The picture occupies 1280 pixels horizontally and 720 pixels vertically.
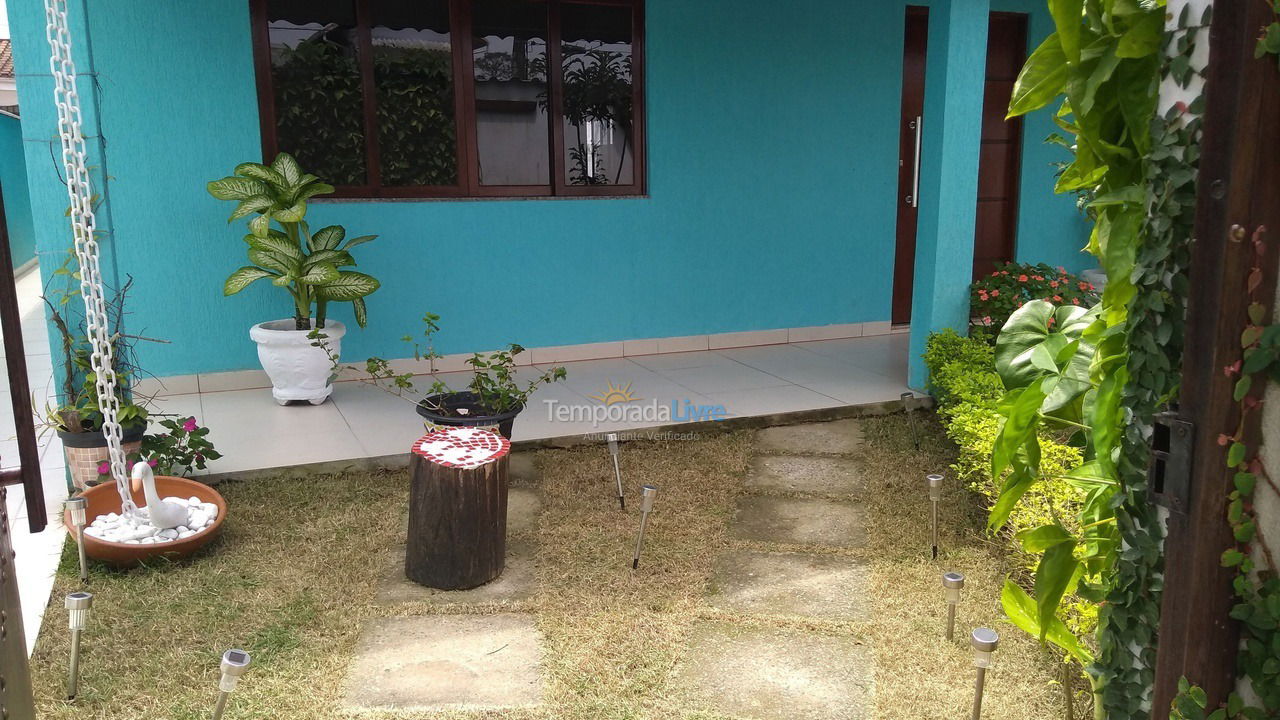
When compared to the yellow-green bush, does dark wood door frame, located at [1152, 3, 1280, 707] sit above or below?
above

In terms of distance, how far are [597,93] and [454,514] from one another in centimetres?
387

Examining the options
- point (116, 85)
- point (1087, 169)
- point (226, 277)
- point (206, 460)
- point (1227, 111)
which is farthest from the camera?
point (226, 277)

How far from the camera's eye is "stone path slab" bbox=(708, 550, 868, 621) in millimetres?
3154

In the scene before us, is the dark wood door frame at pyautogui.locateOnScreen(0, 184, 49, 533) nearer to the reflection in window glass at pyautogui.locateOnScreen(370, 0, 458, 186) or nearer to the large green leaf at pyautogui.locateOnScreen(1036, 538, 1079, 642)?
the large green leaf at pyautogui.locateOnScreen(1036, 538, 1079, 642)

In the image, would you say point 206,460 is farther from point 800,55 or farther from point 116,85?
point 800,55

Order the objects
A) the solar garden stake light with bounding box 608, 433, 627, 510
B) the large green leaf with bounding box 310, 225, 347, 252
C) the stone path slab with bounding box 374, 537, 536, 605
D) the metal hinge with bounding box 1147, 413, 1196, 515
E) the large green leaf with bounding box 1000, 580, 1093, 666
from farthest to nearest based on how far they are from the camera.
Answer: the large green leaf with bounding box 310, 225, 347, 252 → the solar garden stake light with bounding box 608, 433, 627, 510 → the stone path slab with bounding box 374, 537, 536, 605 → the large green leaf with bounding box 1000, 580, 1093, 666 → the metal hinge with bounding box 1147, 413, 1196, 515

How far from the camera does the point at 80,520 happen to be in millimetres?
3100

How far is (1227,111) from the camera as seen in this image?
1.28 metres

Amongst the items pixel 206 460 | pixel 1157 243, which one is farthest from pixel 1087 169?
pixel 206 460

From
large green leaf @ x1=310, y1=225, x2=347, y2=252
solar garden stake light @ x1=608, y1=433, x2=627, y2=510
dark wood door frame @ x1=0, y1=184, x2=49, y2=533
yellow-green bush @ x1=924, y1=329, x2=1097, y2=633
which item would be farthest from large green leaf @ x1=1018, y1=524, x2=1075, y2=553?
large green leaf @ x1=310, y1=225, x2=347, y2=252

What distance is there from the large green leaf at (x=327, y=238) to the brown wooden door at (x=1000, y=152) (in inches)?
187

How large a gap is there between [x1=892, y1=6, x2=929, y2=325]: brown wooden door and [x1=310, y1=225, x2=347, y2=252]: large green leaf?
4.05 meters

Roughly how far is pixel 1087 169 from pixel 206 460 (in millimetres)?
3876

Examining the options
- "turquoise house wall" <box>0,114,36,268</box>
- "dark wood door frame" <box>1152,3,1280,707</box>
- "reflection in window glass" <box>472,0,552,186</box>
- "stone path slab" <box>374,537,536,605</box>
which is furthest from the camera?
"turquoise house wall" <box>0,114,36,268</box>
